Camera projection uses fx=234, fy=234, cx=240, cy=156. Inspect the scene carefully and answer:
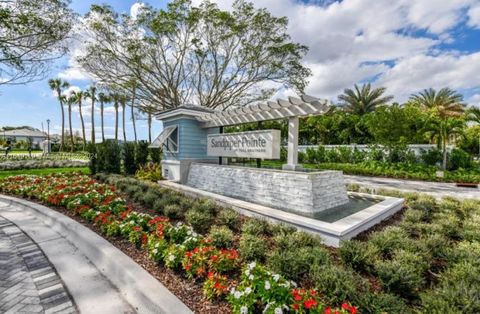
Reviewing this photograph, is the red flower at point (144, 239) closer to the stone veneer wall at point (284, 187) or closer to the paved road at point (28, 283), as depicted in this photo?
the paved road at point (28, 283)

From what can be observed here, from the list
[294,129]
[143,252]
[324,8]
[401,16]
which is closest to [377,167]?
[401,16]

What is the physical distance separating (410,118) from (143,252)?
1629cm

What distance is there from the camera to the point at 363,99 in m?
26.8

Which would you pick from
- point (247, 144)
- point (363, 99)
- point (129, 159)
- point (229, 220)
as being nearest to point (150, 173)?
point (129, 159)

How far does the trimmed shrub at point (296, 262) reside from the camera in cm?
283

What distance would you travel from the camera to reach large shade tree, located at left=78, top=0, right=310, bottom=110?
1551cm

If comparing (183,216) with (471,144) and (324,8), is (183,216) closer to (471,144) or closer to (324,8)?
(324,8)

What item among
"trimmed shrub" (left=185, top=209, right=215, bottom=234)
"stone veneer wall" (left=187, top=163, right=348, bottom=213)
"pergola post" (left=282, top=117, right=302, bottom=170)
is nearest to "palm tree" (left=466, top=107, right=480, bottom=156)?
"stone veneer wall" (left=187, top=163, right=348, bottom=213)

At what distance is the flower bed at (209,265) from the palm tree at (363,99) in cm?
2769

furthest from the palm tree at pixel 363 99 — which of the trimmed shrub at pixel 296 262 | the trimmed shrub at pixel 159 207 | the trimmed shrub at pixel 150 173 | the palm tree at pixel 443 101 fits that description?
the trimmed shrub at pixel 296 262

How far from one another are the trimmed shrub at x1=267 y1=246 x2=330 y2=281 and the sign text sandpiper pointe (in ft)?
11.8

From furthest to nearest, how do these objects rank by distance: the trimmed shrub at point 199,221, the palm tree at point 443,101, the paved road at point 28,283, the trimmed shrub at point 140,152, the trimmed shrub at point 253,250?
1. the palm tree at point 443,101
2. the trimmed shrub at point 140,152
3. the trimmed shrub at point 199,221
4. the trimmed shrub at point 253,250
5. the paved road at point 28,283

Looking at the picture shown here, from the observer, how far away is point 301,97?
568cm

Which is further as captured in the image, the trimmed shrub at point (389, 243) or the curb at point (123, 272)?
the trimmed shrub at point (389, 243)
